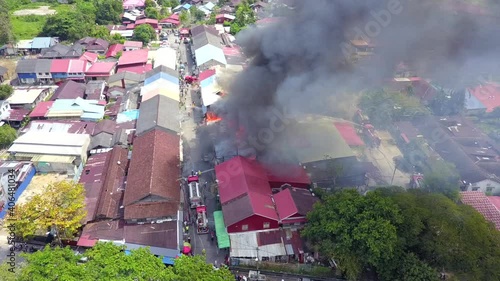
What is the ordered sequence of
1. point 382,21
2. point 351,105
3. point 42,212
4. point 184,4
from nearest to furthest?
point 42,212, point 382,21, point 351,105, point 184,4

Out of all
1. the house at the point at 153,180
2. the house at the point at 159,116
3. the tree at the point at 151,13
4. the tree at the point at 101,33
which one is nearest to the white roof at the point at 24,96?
the house at the point at 159,116

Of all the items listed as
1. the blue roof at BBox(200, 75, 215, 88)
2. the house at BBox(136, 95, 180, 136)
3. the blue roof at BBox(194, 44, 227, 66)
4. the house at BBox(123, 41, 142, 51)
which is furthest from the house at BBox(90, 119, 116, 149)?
the house at BBox(123, 41, 142, 51)

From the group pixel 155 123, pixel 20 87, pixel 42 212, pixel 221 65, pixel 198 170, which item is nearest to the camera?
pixel 42 212

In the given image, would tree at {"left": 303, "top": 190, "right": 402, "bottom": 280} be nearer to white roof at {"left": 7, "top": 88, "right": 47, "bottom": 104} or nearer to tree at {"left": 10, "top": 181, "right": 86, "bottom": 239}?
tree at {"left": 10, "top": 181, "right": 86, "bottom": 239}

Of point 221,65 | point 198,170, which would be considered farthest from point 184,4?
point 198,170

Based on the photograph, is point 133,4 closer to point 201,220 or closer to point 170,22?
point 170,22

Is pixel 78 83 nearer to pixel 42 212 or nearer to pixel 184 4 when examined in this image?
pixel 42 212

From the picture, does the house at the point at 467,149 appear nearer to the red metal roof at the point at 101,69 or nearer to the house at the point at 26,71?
the red metal roof at the point at 101,69

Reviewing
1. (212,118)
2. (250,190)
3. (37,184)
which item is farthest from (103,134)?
(250,190)
